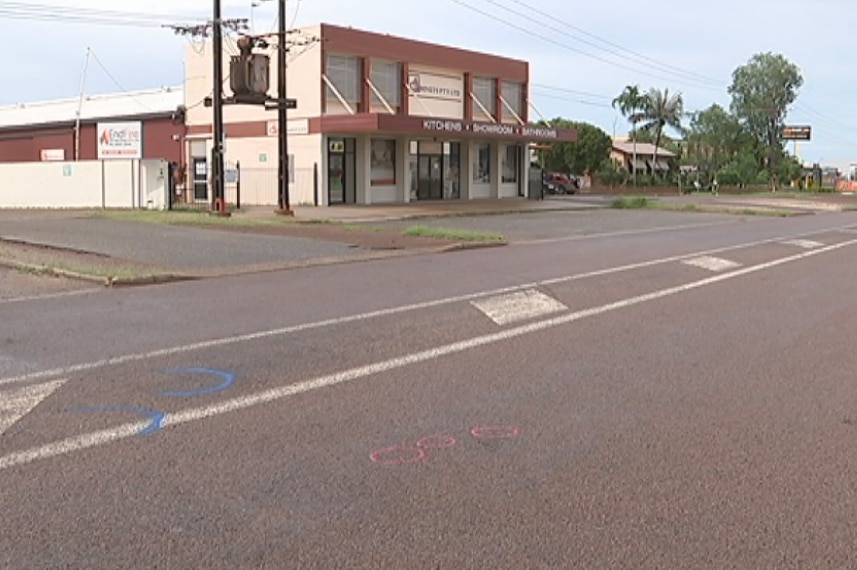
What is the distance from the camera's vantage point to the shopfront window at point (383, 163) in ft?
137

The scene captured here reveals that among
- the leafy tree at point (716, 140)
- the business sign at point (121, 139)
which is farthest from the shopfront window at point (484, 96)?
the leafy tree at point (716, 140)

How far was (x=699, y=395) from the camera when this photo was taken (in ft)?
24.3

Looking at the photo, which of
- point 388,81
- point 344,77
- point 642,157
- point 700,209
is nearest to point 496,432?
point 344,77

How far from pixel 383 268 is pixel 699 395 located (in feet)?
31.9

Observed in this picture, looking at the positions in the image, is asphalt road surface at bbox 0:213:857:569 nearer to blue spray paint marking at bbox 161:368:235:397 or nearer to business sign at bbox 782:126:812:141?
blue spray paint marking at bbox 161:368:235:397

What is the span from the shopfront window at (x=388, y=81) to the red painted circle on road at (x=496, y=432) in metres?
35.9

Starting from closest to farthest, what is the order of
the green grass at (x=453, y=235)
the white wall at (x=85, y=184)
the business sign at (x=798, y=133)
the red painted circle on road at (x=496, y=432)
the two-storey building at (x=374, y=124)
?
the red painted circle on road at (x=496, y=432) < the green grass at (x=453, y=235) < the white wall at (x=85, y=184) < the two-storey building at (x=374, y=124) < the business sign at (x=798, y=133)

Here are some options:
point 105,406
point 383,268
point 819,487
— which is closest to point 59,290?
point 383,268

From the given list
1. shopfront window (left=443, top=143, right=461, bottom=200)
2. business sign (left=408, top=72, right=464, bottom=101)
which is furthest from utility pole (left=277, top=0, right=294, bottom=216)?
shopfront window (left=443, top=143, right=461, bottom=200)

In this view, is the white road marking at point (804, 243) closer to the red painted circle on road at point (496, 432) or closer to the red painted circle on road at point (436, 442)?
the red painted circle on road at point (496, 432)

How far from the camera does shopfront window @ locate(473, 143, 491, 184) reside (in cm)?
4788

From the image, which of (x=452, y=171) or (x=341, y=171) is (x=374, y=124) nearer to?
(x=341, y=171)

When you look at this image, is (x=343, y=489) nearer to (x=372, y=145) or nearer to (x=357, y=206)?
(x=357, y=206)

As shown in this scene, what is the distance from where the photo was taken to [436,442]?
602 cm
